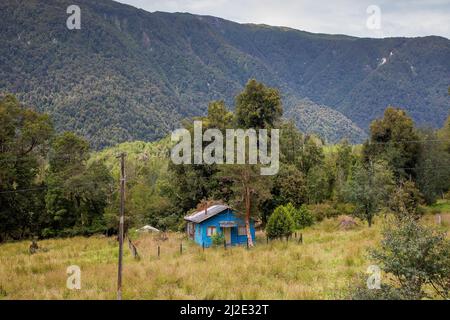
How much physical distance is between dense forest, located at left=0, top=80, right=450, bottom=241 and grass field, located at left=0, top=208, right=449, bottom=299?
1094cm

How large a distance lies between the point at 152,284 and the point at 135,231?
29963 mm

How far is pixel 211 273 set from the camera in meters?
21.3

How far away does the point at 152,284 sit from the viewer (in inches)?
750

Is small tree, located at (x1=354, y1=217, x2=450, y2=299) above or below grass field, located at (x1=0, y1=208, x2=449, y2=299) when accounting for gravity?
above

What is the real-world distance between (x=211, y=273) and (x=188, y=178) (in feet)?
89.6

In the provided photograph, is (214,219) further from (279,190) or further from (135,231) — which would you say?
(135,231)

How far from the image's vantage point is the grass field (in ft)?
56.2

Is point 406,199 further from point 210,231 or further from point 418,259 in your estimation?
point 418,259

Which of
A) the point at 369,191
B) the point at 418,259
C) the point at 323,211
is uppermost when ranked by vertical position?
the point at 369,191

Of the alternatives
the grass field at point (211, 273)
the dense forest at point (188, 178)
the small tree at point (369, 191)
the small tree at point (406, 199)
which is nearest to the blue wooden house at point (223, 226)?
the dense forest at point (188, 178)

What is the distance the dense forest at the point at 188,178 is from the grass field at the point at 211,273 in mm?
10943

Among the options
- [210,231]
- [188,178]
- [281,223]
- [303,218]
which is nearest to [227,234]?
[210,231]

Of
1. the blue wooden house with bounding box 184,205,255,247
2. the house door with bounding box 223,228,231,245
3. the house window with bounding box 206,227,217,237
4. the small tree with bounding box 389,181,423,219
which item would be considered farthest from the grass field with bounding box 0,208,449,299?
the house door with bounding box 223,228,231,245

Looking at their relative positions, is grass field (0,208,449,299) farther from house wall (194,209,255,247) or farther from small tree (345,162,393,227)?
small tree (345,162,393,227)
